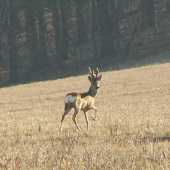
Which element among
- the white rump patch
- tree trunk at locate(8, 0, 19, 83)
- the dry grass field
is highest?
tree trunk at locate(8, 0, 19, 83)

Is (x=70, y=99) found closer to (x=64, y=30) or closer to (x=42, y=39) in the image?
(x=64, y=30)

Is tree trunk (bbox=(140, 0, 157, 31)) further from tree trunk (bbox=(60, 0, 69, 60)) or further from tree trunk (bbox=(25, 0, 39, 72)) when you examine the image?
tree trunk (bbox=(25, 0, 39, 72))

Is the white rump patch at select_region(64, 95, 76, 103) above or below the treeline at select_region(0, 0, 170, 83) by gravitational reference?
below

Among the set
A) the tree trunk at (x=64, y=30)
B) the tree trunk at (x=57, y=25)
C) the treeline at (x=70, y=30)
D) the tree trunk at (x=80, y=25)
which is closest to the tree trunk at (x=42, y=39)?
the treeline at (x=70, y=30)

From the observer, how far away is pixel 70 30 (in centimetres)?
4016

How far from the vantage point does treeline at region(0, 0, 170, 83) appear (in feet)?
129

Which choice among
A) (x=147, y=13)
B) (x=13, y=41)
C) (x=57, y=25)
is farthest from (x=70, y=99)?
(x=147, y=13)

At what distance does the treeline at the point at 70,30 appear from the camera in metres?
39.2

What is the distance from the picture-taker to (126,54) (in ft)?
130

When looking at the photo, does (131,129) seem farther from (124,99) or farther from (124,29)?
(124,29)

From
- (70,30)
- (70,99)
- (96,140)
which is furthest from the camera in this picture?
(70,30)

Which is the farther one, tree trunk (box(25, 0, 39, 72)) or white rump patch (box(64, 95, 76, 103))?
tree trunk (box(25, 0, 39, 72))

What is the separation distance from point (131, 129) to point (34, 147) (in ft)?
8.51

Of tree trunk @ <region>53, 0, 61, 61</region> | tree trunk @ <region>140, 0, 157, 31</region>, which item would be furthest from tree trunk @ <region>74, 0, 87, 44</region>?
tree trunk @ <region>140, 0, 157, 31</region>
